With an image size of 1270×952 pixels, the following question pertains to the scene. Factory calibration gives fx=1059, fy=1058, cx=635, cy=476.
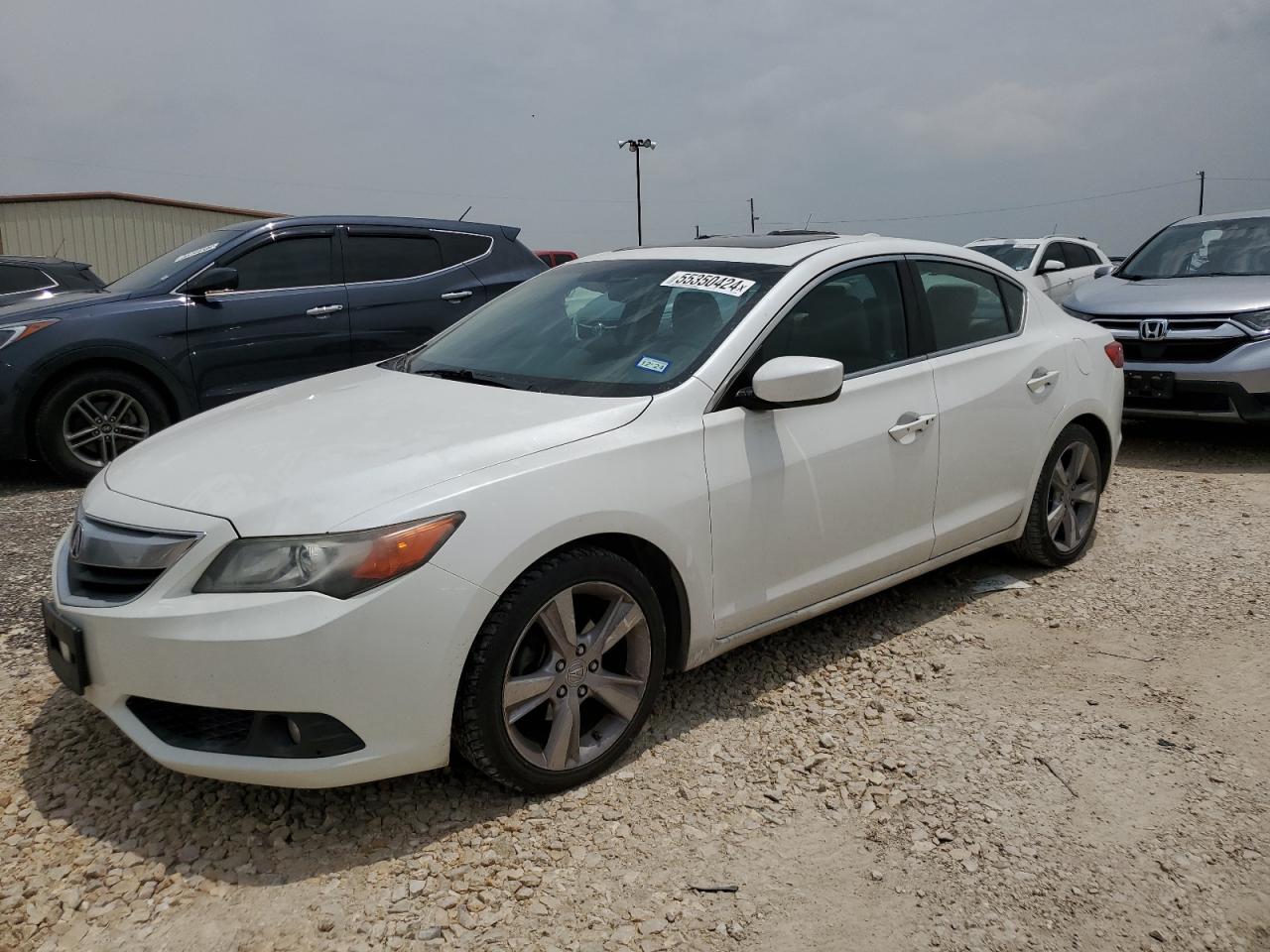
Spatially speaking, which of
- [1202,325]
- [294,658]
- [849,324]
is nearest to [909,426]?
[849,324]

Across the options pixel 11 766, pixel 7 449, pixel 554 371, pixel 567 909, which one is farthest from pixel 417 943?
pixel 7 449

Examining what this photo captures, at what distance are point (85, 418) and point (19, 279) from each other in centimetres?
382

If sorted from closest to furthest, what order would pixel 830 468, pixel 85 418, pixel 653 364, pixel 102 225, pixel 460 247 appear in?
pixel 653 364
pixel 830 468
pixel 85 418
pixel 460 247
pixel 102 225

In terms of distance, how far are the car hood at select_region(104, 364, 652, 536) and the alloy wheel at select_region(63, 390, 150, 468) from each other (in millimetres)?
3405

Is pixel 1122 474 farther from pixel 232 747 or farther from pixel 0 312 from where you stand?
pixel 0 312

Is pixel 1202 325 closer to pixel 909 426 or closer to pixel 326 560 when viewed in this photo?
pixel 909 426

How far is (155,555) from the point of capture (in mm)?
2674

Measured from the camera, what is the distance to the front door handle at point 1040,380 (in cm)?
439

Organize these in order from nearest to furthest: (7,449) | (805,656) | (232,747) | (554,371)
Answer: (232,747)
(554,371)
(805,656)
(7,449)

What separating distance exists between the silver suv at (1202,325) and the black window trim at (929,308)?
300cm

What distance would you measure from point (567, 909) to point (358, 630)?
0.83 meters

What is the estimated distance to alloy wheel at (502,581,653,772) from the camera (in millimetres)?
2846

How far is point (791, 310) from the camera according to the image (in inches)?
141

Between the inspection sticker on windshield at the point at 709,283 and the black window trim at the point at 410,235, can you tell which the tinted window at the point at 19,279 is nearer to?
the black window trim at the point at 410,235
